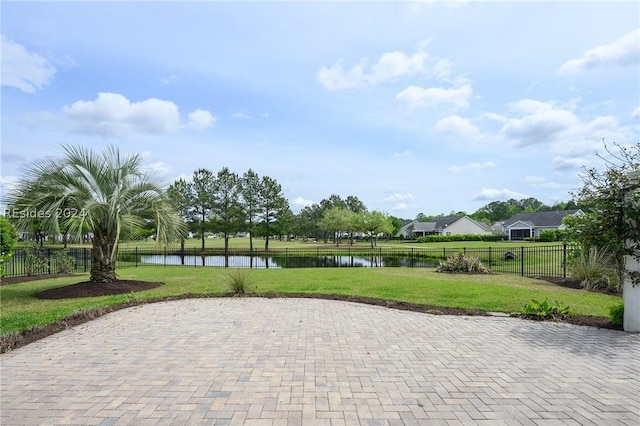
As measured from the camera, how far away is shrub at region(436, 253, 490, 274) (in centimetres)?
1434

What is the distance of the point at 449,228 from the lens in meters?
65.7

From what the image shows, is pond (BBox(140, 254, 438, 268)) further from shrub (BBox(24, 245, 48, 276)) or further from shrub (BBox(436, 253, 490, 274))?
shrub (BBox(24, 245, 48, 276))

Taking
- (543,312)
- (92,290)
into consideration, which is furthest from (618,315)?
(92,290)

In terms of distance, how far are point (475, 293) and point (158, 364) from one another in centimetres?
747

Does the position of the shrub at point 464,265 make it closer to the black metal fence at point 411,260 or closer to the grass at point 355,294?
the black metal fence at point 411,260

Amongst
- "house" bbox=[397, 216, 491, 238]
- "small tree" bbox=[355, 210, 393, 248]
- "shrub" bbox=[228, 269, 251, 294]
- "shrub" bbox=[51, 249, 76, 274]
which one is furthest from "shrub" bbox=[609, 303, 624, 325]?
"house" bbox=[397, 216, 491, 238]

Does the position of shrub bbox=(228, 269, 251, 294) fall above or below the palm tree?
below

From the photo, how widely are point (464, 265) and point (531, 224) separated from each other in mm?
49071

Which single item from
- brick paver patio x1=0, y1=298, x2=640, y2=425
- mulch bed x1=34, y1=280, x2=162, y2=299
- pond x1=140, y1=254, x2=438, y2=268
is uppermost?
brick paver patio x1=0, y1=298, x2=640, y2=425

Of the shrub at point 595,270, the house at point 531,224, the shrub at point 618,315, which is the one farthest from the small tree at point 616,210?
the house at point 531,224

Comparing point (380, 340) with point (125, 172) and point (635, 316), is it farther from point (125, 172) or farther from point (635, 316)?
point (125, 172)

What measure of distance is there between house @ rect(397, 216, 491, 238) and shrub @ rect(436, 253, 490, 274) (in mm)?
48269

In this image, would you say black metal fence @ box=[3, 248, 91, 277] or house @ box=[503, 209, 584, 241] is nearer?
black metal fence @ box=[3, 248, 91, 277]

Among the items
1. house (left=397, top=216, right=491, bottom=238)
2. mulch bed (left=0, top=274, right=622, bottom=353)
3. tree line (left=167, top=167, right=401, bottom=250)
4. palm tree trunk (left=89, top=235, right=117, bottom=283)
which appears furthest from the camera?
house (left=397, top=216, right=491, bottom=238)
